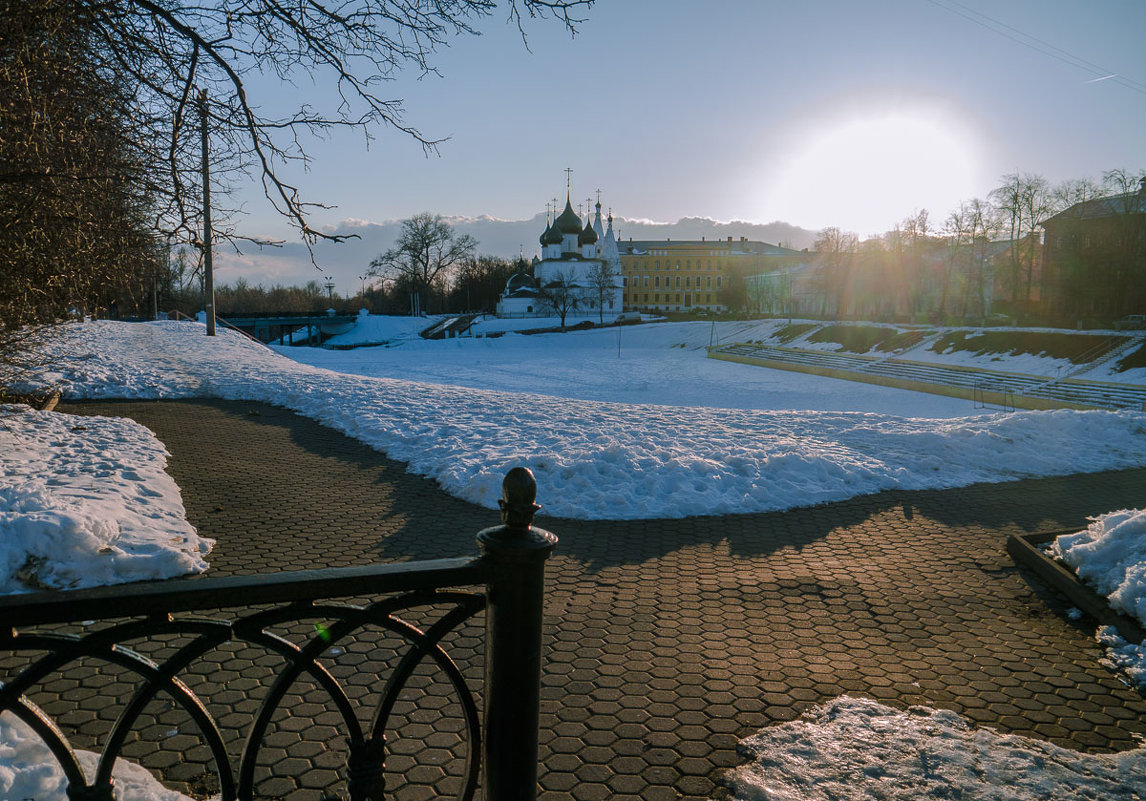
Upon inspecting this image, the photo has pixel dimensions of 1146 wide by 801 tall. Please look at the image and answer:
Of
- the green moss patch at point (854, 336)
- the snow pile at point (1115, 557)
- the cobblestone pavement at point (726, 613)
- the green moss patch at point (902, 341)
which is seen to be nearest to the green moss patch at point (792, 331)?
the green moss patch at point (854, 336)

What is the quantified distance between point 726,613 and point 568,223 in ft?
333

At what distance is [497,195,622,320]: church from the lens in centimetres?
9050

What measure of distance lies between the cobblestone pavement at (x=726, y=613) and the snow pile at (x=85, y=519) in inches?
17.1

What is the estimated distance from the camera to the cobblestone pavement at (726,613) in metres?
3.76

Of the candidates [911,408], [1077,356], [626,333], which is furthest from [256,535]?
[626,333]

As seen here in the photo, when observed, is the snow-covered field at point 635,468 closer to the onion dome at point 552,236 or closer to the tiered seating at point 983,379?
the tiered seating at point 983,379

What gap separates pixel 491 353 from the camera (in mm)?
54688

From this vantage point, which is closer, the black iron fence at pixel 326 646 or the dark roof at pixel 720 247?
the black iron fence at pixel 326 646

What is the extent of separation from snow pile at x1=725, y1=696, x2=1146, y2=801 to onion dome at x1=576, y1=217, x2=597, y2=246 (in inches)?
4042

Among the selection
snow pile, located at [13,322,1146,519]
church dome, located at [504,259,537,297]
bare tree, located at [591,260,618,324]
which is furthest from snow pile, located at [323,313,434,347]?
snow pile, located at [13,322,1146,519]

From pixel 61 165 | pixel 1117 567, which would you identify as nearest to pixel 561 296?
pixel 61 165

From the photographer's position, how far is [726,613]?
18.0 ft

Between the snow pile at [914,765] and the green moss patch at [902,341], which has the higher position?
the green moss patch at [902,341]

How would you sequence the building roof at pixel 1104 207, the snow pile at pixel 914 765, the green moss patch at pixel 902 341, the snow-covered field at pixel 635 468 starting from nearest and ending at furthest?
the snow pile at pixel 914 765, the snow-covered field at pixel 635 468, the green moss patch at pixel 902 341, the building roof at pixel 1104 207
